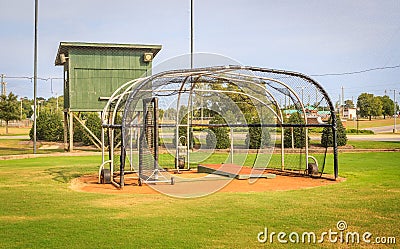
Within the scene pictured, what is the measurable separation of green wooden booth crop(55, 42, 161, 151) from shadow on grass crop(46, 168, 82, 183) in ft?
26.8

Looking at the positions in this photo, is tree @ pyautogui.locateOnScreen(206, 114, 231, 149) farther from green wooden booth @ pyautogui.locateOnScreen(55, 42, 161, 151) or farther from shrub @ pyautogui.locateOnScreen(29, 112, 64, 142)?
shrub @ pyautogui.locateOnScreen(29, 112, 64, 142)

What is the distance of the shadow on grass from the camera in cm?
1294

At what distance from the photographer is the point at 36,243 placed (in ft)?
20.6

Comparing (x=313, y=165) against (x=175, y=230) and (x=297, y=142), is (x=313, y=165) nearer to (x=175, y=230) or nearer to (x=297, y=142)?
(x=175, y=230)

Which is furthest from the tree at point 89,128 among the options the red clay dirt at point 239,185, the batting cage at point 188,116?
the red clay dirt at point 239,185

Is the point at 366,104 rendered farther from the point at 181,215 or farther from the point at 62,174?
the point at 181,215

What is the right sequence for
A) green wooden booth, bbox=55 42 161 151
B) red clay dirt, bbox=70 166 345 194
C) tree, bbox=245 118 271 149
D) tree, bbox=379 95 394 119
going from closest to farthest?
1. red clay dirt, bbox=70 166 345 194
2. green wooden booth, bbox=55 42 161 151
3. tree, bbox=245 118 271 149
4. tree, bbox=379 95 394 119

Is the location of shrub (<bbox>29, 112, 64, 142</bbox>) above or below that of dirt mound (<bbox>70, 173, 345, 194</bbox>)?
above

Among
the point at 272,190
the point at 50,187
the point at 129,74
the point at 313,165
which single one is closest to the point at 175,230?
the point at 272,190

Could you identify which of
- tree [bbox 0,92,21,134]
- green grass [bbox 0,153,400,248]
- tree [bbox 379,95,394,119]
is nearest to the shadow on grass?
green grass [bbox 0,153,400,248]

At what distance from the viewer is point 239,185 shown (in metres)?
11.8

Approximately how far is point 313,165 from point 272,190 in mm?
3194

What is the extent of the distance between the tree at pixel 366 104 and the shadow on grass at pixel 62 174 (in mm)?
64688

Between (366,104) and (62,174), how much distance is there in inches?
2631
